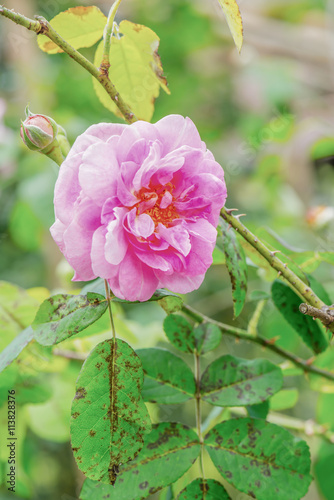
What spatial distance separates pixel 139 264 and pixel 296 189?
1.15m

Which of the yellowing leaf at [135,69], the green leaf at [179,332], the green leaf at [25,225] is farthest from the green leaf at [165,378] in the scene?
the green leaf at [25,225]

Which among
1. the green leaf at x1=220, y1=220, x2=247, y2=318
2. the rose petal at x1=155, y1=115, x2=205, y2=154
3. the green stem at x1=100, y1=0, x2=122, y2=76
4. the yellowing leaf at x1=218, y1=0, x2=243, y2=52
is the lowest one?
the green leaf at x1=220, y1=220, x2=247, y2=318

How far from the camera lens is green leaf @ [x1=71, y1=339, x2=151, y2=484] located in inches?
13.4

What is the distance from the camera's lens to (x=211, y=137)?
5.41ft

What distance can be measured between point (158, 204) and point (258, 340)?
224mm

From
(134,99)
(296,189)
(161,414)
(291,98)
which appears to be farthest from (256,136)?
(134,99)

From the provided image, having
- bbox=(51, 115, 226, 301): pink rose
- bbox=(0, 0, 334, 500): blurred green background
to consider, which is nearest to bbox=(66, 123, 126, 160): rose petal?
bbox=(51, 115, 226, 301): pink rose

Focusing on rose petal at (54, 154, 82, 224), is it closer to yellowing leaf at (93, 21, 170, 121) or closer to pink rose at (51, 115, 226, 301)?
pink rose at (51, 115, 226, 301)

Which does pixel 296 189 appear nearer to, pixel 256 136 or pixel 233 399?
pixel 256 136

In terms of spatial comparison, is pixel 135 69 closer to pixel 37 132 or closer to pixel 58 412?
pixel 37 132

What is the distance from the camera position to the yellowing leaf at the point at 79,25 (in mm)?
461

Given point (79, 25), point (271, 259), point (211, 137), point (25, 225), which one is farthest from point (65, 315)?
point (211, 137)

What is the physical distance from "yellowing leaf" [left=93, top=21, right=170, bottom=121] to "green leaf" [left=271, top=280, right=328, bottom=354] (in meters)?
0.21

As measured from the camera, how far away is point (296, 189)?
1.42 meters
